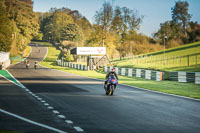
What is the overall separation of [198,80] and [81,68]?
36.9m

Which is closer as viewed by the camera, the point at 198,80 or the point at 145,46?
the point at 198,80

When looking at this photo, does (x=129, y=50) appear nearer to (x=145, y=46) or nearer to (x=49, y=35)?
(x=145, y=46)

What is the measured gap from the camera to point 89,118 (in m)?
11.1

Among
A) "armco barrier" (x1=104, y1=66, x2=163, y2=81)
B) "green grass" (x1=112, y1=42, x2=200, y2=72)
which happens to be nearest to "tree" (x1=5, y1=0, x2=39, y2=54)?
"green grass" (x1=112, y1=42, x2=200, y2=72)

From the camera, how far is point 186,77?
109 ft

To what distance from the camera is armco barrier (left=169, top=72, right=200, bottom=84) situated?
31.6 meters

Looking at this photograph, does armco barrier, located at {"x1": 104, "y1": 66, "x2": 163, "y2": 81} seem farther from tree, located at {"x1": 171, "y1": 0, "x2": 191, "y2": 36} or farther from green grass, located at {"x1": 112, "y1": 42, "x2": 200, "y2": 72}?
tree, located at {"x1": 171, "y1": 0, "x2": 191, "y2": 36}

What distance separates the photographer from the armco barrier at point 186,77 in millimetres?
31566

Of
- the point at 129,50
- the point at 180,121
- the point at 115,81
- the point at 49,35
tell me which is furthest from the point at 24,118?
the point at 49,35

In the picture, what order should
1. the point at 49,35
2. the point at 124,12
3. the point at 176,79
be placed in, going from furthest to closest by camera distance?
the point at 49,35 → the point at 124,12 → the point at 176,79

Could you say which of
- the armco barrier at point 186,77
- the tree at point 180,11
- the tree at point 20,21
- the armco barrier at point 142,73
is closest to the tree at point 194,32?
the tree at point 180,11

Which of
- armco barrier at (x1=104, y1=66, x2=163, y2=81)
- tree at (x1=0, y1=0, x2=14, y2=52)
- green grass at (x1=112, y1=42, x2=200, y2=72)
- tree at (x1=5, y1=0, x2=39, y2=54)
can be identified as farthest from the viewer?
tree at (x1=5, y1=0, x2=39, y2=54)

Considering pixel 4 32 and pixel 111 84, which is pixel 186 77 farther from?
pixel 4 32

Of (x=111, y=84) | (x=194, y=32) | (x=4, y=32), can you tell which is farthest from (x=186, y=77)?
(x=194, y=32)
